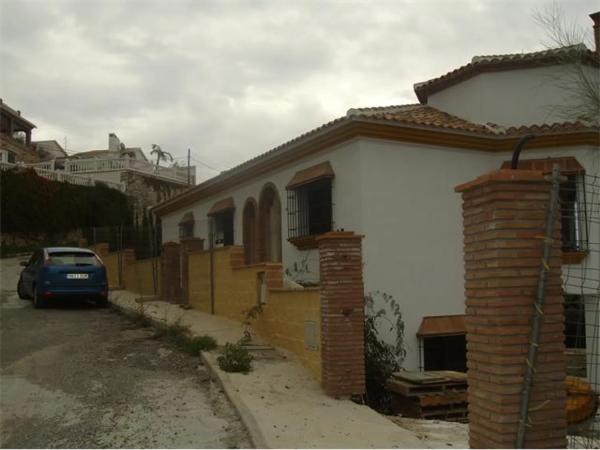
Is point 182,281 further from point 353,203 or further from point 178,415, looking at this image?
point 178,415

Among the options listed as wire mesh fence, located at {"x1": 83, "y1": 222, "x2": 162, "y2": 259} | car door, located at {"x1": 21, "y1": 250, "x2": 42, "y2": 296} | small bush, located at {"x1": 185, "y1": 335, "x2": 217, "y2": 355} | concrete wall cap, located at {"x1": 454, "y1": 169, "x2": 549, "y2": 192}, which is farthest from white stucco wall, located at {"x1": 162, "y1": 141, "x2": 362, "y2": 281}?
concrete wall cap, located at {"x1": 454, "y1": 169, "x2": 549, "y2": 192}

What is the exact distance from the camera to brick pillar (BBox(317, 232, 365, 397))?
738 centimetres

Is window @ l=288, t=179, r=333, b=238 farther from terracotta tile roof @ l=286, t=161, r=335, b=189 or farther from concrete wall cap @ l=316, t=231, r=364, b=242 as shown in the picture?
concrete wall cap @ l=316, t=231, r=364, b=242

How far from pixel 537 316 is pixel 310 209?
8768mm

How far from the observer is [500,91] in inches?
496

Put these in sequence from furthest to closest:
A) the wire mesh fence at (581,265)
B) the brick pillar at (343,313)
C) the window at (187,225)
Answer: the window at (187,225)
the wire mesh fence at (581,265)
the brick pillar at (343,313)

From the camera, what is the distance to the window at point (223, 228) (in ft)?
54.9

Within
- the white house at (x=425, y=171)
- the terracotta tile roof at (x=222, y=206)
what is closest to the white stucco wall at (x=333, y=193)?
the white house at (x=425, y=171)

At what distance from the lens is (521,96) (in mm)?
12578

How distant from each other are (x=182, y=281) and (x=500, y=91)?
8.08 metres

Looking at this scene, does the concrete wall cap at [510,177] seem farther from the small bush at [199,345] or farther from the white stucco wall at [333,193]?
the white stucco wall at [333,193]

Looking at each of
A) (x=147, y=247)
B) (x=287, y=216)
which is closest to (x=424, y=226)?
(x=287, y=216)

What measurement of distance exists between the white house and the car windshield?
14.5 feet

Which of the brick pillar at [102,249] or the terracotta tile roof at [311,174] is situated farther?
the brick pillar at [102,249]
